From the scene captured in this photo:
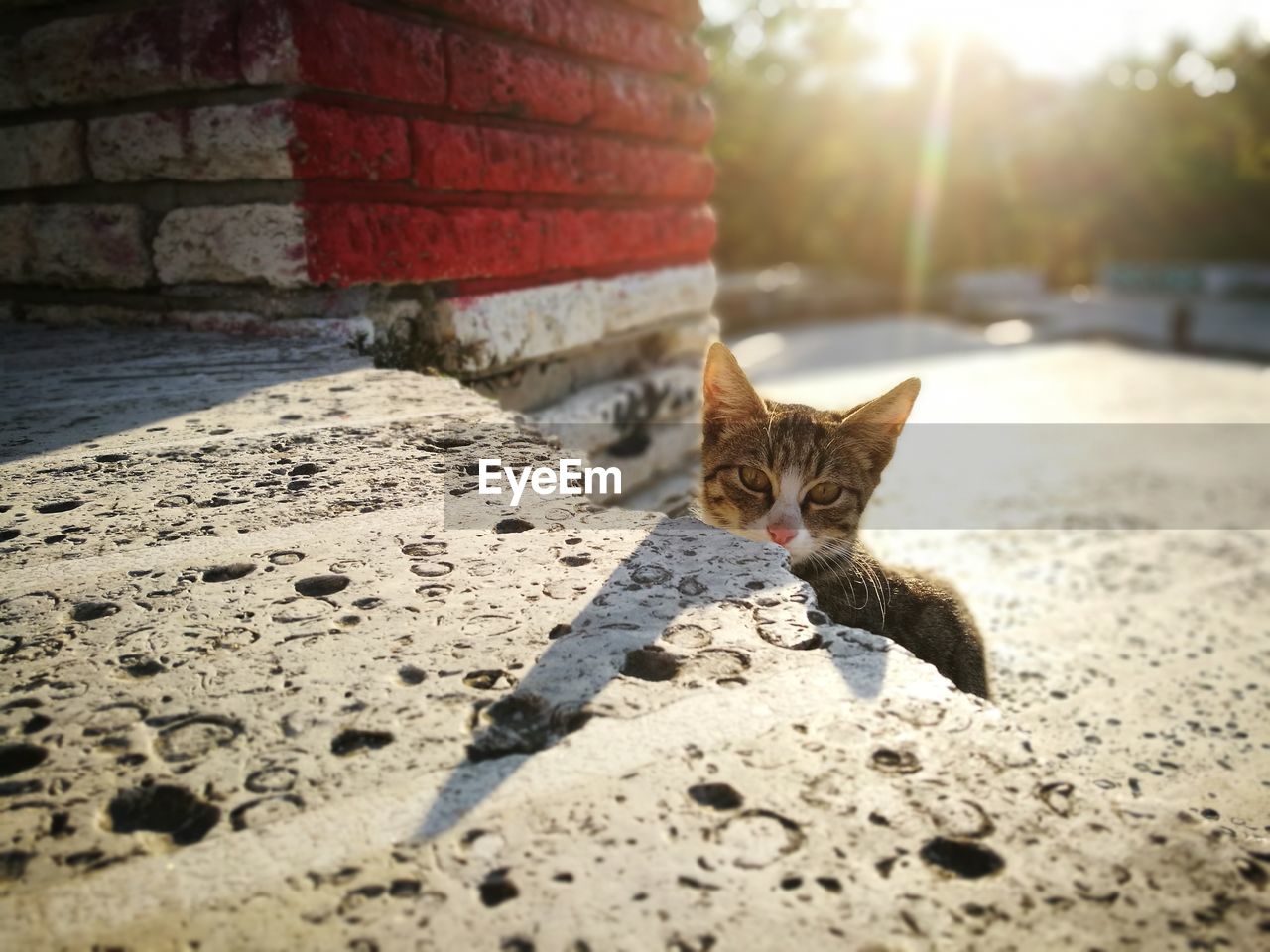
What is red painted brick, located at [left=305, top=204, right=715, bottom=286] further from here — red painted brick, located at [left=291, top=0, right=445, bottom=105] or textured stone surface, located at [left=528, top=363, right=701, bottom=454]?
textured stone surface, located at [left=528, top=363, right=701, bottom=454]

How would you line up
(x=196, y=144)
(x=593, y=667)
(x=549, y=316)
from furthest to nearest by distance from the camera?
(x=549, y=316) < (x=196, y=144) < (x=593, y=667)

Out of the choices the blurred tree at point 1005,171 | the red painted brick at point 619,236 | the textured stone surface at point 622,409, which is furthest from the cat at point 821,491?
the blurred tree at point 1005,171

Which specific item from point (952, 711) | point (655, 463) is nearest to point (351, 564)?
point (952, 711)

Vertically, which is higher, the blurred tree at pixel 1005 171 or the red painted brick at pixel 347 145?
the blurred tree at pixel 1005 171

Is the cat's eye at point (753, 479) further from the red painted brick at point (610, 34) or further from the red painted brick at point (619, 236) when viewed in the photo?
the red painted brick at point (610, 34)

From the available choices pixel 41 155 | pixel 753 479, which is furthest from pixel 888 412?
pixel 41 155

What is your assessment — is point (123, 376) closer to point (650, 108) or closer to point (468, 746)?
point (468, 746)
